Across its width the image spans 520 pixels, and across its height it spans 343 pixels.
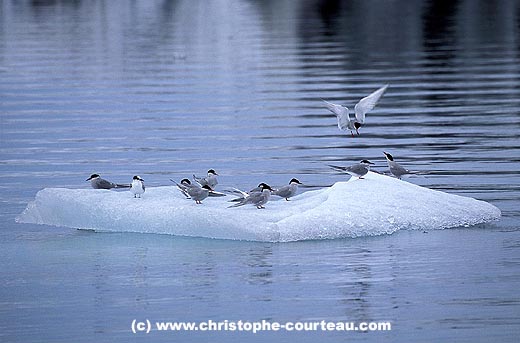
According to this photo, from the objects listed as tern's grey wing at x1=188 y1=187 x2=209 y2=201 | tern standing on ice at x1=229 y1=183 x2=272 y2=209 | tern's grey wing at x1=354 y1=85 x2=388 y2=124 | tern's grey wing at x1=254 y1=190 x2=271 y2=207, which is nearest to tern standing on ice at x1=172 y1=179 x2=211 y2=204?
tern's grey wing at x1=188 y1=187 x2=209 y2=201

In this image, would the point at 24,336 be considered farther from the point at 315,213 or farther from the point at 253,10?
the point at 253,10

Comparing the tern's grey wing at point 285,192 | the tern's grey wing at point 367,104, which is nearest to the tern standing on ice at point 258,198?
the tern's grey wing at point 285,192

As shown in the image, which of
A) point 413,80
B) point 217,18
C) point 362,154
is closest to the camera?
point 362,154

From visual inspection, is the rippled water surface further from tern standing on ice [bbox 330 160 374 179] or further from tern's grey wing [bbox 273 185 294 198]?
tern's grey wing [bbox 273 185 294 198]

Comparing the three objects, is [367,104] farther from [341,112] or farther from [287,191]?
[287,191]

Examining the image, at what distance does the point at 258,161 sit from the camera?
19.9m

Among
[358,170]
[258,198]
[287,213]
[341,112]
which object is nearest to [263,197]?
[258,198]

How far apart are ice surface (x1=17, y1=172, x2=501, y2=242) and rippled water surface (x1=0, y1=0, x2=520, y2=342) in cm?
16

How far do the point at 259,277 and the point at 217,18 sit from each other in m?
59.2

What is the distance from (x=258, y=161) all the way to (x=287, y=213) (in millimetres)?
5988

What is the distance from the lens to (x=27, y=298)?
40.0 feet

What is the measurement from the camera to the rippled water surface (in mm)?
11602

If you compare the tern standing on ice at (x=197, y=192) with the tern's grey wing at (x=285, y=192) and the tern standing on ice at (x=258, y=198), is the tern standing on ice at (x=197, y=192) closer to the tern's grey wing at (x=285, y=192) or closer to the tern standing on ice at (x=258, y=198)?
the tern standing on ice at (x=258, y=198)

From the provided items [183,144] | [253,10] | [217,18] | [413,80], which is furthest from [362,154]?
[253,10]
